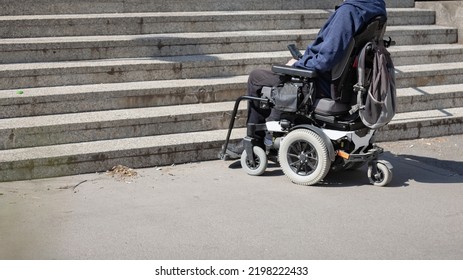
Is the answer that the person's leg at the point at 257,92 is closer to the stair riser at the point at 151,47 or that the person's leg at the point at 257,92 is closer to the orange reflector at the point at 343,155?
the orange reflector at the point at 343,155

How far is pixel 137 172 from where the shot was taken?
6957mm

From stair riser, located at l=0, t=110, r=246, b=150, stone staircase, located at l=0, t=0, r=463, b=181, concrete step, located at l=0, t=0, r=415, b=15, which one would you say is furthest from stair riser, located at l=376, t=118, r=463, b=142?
concrete step, located at l=0, t=0, r=415, b=15

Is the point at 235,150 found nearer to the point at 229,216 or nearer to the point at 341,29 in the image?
the point at 229,216

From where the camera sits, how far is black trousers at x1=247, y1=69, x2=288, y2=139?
6797mm

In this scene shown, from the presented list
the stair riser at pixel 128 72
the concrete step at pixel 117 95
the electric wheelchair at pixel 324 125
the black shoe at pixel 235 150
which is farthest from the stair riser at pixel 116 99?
the electric wheelchair at pixel 324 125

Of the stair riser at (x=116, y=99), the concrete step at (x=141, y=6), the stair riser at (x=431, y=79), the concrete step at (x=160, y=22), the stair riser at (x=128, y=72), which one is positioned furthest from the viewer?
the stair riser at (x=431, y=79)

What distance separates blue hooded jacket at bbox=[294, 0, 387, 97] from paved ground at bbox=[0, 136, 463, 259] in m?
1.08

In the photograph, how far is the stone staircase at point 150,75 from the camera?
708 centimetres

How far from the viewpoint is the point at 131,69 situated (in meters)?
8.05

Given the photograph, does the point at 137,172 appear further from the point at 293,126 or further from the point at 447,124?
the point at 447,124

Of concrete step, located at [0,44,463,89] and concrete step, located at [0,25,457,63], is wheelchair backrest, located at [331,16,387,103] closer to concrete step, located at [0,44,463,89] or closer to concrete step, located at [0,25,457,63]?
concrete step, located at [0,44,463,89]


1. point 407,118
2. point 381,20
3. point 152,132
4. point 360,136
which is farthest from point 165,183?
point 407,118

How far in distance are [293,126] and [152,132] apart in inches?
59.3

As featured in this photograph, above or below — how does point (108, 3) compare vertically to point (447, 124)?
above
